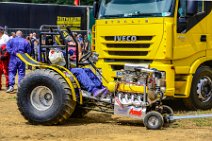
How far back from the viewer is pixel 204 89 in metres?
11.6

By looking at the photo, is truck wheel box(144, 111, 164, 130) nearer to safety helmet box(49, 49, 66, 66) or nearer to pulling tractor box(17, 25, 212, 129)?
pulling tractor box(17, 25, 212, 129)

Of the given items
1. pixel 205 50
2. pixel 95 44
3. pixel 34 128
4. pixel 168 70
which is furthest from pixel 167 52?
pixel 34 128

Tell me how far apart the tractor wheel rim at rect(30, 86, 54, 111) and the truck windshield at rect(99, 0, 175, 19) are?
2.75 m

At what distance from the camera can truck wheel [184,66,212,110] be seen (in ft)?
37.1

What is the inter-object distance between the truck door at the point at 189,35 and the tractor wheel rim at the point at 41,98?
2890mm

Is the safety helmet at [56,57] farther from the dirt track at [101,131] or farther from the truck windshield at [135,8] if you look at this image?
the truck windshield at [135,8]

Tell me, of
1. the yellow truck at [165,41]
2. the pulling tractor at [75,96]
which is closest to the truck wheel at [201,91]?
the yellow truck at [165,41]

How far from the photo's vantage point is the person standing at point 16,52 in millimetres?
Result: 14773

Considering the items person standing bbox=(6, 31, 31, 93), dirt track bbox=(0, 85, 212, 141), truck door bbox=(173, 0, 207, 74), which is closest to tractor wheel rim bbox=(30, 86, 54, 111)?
dirt track bbox=(0, 85, 212, 141)

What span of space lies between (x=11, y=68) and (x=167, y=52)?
5824 millimetres

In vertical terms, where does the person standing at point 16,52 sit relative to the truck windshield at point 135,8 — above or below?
below

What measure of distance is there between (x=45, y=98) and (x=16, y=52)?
17.9ft

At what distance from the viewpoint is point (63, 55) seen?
955 centimetres

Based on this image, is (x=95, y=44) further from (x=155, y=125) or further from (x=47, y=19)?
(x=47, y=19)
